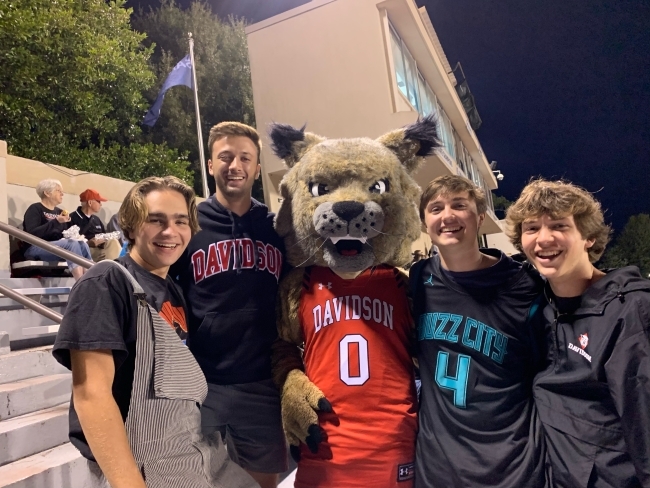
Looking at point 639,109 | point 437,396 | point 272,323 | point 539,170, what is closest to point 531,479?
point 437,396

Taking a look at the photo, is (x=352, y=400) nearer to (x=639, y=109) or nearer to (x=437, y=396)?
(x=437, y=396)

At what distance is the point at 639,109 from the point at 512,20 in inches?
480

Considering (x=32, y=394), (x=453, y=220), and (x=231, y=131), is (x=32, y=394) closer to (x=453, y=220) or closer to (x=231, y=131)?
(x=231, y=131)

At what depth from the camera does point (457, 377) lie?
6.39 ft

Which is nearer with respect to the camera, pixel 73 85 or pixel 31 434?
pixel 31 434

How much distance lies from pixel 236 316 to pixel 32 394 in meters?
2.20

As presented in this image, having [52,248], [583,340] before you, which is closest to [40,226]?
[52,248]

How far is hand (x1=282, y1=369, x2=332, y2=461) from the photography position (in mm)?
2059

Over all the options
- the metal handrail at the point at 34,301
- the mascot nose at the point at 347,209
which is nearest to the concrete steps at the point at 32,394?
the metal handrail at the point at 34,301

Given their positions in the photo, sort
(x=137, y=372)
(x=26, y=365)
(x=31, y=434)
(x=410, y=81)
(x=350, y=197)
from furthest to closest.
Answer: (x=410, y=81), (x=26, y=365), (x=31, y=434), (x=350, y=197), (x=137, y=372)

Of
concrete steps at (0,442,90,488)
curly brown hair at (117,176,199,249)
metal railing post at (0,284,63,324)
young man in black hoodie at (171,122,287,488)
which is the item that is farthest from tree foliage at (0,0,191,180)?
curly brown hair at (117,176,199,249)

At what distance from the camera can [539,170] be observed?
147 feet

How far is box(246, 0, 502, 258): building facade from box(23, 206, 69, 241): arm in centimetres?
425

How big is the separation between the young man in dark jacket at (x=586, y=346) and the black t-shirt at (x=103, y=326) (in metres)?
1.56
